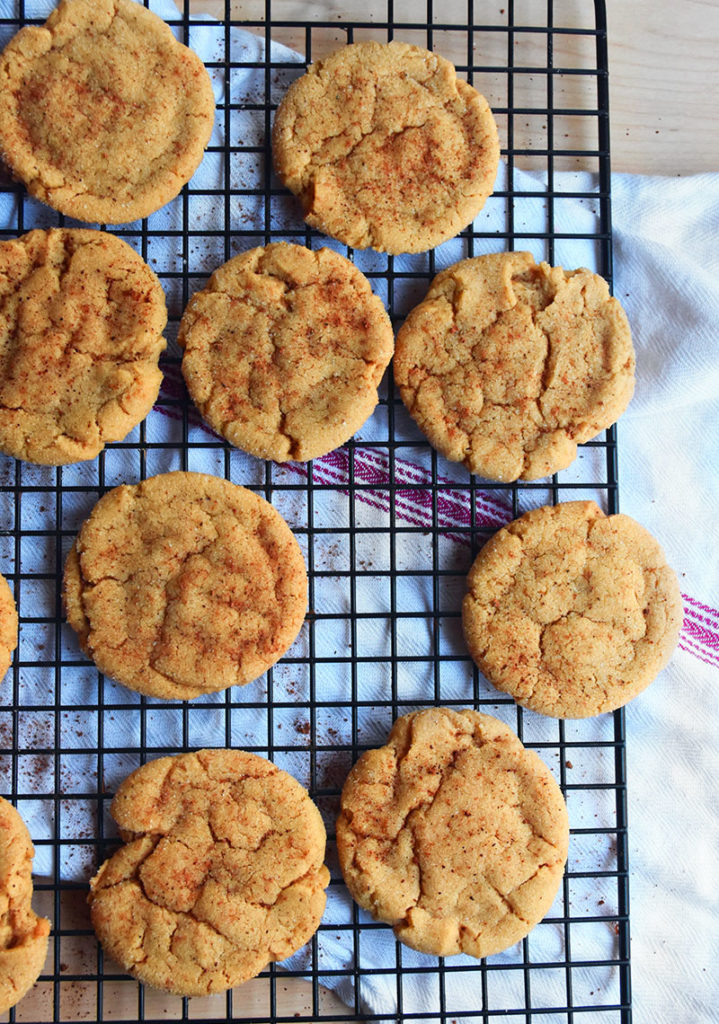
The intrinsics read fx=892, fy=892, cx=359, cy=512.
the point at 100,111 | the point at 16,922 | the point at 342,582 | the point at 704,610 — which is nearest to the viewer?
the point at 16,922

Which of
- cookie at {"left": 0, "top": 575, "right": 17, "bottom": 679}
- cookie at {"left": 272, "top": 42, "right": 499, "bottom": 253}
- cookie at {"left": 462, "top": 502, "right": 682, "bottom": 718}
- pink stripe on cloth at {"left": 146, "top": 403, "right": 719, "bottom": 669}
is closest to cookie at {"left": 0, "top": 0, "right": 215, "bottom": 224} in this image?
cookie at {"left": 272, "top": 42, "right": 499, "bottom": 253}

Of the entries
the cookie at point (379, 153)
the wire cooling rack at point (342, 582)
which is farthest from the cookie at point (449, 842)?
the cookie at point (379, 153)

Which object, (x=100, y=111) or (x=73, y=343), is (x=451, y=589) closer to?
(x=73, y=343)

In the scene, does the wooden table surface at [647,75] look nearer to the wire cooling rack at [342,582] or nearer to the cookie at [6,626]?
the wire cooling rack at [342,582]

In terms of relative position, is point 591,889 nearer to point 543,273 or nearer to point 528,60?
point 543,273

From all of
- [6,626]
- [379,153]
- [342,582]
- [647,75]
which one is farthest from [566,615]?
[647,75]

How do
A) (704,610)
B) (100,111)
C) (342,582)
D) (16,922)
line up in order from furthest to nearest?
(704,610) → (342,582) → (100,111) → (16,922)
